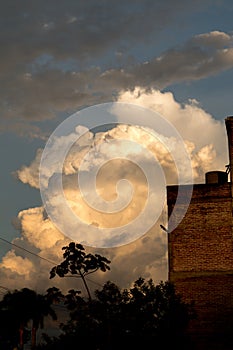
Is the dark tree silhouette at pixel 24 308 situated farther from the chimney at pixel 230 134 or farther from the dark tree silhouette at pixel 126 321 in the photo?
the dark tree silhouette at pixel 126 321

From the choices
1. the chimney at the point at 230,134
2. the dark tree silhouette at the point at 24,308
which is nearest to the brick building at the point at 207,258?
the chimney at the point at 230,134

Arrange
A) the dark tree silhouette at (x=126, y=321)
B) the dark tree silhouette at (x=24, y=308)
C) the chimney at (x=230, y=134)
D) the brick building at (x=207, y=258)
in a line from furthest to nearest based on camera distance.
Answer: the dark tree silhouette at (x=24, y=308), the chimney at (x=230, y=134), the brick building at (x=207, y=258), the dark tree silhouette at (x=126, y=321)

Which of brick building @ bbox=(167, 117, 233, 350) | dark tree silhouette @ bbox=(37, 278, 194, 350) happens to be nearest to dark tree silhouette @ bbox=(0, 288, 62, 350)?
brick building @ bbox=(167, 117, 233, 350)

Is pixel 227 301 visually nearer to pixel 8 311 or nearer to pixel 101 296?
pixel 101 296

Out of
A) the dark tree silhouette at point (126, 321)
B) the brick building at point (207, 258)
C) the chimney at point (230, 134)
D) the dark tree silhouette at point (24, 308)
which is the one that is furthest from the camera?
the dark tree silhouette at point (24, 308)

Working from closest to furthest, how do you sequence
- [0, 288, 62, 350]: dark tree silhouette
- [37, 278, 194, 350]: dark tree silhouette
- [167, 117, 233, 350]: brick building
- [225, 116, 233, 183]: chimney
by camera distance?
[37, 278, 194, 350]: dark tree silhouette
[167, 117, 233, 350]: brick building
[225, 116, 233, 183]: chimney
[0, 288, 62, 350]: dark tree silhouette

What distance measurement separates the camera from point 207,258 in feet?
125

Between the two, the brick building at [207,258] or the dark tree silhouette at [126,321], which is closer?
the dark tree silhouette at [126,321]

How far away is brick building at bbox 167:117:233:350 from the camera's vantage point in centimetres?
3722

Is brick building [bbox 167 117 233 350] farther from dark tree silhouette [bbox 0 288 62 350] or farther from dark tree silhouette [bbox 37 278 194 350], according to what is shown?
dark tree silhouette [bbox 0 288 62 350]

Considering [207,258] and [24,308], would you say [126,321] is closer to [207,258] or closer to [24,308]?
[207,258]

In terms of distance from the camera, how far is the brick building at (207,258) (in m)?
37.2

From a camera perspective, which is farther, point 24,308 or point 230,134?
point 24,308

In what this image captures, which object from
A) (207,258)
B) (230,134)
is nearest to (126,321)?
(207,258)
